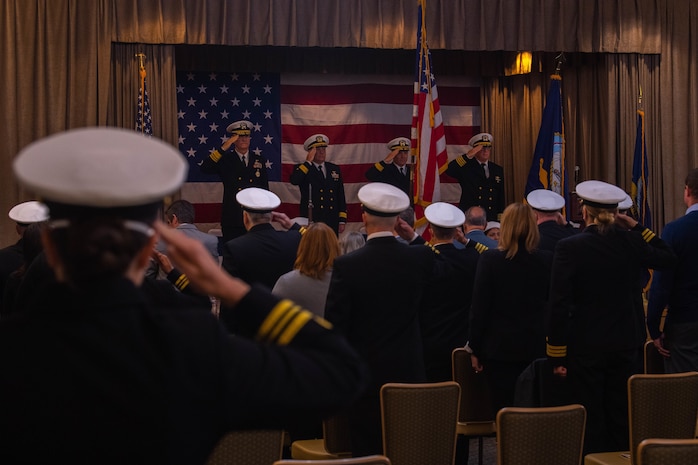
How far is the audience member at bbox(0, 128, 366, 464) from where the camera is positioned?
1300mm

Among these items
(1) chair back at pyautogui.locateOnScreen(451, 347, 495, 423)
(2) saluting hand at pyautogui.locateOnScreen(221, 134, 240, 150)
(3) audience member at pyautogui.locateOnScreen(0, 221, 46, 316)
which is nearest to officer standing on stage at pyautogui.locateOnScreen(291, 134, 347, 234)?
(2) saluting hand at pyautogui.locateOnScreen(221, 134, 240, 150)

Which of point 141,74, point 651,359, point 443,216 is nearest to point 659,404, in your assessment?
point 651,359

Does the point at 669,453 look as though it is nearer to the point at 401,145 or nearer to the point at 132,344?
the point at 132,344

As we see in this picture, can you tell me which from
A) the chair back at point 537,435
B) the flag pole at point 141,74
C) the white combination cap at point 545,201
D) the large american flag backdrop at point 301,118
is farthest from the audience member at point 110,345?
the large american flag backdrop at point 301,118

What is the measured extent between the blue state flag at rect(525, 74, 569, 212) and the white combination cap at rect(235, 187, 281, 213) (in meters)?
4.43

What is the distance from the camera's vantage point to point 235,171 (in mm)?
9062

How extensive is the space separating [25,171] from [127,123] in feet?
25.2

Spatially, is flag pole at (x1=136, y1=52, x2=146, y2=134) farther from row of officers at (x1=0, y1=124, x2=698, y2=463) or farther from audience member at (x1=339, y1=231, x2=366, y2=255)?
row of officers at (x1=0, y1=124, x2=698, y2=463)

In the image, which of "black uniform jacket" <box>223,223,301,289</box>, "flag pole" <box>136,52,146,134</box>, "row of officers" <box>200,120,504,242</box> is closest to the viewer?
"black uniform jacket" <box>223,223,301,289</box>

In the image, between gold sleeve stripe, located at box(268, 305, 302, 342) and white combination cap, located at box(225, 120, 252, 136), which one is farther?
white combination cap, located at box(225, 120, 252, 136)

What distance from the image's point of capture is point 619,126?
9.65 meters

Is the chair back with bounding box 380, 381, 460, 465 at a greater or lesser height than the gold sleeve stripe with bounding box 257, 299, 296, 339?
lesser

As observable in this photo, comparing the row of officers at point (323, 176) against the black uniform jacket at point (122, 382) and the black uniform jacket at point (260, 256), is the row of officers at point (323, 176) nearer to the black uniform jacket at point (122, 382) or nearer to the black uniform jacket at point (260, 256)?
the black uniform jacket at point (260, 256)

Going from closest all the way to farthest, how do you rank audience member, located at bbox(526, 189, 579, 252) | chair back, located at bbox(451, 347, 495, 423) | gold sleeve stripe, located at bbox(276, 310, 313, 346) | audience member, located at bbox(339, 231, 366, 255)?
gold sleeve stripe, located at bbox(276, 310, 313, 346), chair back, located at bbox(451, 347, 495, 423), audience member, located at bbox(339, 231, 366, 255), audience member, located at bbox(526, 189, 579, 252)
